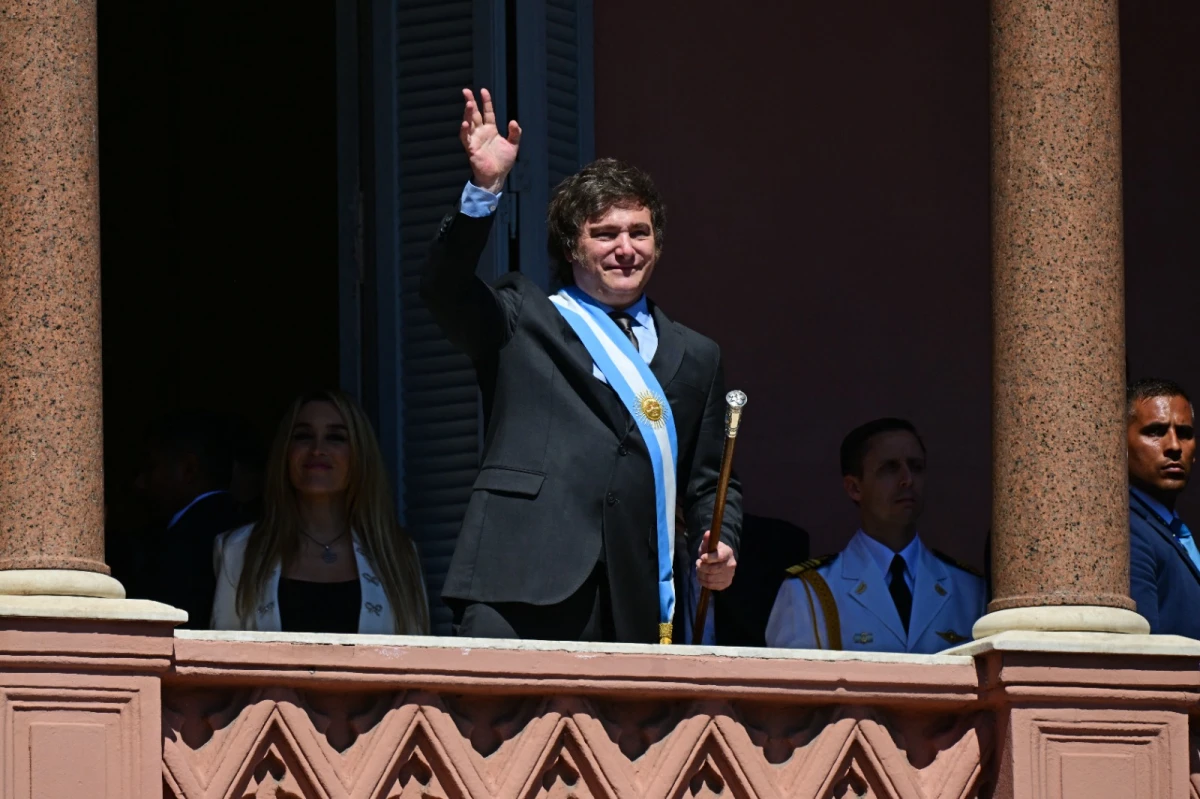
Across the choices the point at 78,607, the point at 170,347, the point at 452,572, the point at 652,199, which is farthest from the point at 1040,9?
the point at 170,347

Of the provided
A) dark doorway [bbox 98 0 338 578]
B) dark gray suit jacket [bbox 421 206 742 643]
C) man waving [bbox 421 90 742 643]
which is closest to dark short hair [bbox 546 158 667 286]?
man waving [bbox 421 90 742 643]

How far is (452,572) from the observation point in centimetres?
849

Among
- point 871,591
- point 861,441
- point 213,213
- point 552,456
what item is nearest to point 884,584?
point 871,591

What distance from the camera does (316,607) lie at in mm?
9055

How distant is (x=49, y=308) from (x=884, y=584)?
8.05ft

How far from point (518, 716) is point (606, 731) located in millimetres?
208

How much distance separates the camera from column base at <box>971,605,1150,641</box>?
8500mm

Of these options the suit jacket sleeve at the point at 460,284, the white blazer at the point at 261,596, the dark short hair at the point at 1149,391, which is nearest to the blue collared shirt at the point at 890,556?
the dark short hair at the point at 1149,391

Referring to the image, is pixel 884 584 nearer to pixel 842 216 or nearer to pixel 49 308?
pixel 842 216

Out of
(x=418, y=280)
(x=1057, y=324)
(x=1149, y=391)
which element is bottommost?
(x=1149, y=391)

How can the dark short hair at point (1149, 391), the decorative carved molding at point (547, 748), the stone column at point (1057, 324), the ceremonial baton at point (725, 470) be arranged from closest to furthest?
the decorative carved molding at point (547, 748) → the ceremonial baton at point (725, 470) → the stone column at point (1057, 324) → the dark short hair at point (1149, 391)

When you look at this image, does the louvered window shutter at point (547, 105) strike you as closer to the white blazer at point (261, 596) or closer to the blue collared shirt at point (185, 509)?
the blue collared shirt at point (185, 509)

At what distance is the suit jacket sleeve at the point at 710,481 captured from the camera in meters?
8.75

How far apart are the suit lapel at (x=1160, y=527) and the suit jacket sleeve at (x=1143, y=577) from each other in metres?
0.08
